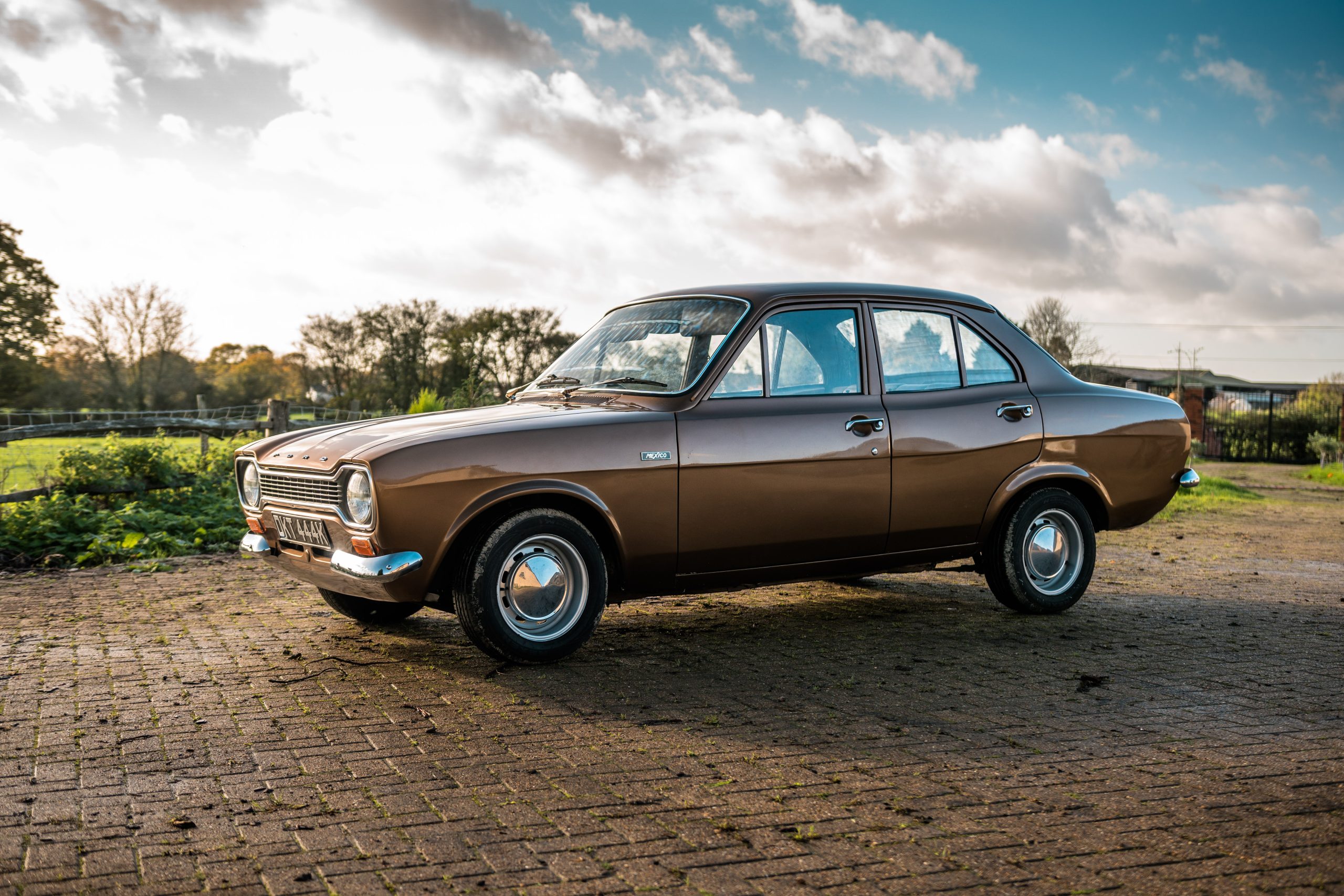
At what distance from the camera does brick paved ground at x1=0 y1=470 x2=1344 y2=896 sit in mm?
2990

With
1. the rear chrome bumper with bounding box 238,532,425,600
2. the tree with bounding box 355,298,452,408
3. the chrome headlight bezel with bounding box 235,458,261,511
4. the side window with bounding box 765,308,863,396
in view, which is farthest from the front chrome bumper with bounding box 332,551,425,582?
the tree with bounding box 355,298,452,408

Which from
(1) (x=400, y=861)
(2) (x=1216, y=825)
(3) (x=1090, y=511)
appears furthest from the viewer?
(3) (x=1090, y=511)

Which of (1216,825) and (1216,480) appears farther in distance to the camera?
(1216,480)

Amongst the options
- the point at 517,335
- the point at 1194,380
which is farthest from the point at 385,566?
the point at 1194,380

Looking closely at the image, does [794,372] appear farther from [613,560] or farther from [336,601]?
[336,601]

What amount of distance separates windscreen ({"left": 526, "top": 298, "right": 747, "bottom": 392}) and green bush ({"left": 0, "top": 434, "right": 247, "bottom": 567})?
489 centimetres

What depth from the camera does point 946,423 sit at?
6.09 meters

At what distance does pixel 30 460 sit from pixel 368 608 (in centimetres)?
703

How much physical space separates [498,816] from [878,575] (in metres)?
5.49

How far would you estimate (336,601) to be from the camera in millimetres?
6297

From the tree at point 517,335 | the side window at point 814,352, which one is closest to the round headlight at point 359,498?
the side window at point 814,352

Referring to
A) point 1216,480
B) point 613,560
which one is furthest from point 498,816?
point 1216,480

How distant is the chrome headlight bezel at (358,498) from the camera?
4809mm

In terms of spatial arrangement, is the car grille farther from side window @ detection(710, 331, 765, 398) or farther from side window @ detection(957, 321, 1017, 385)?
side window @ detection(957, 321, 1017, 385)
